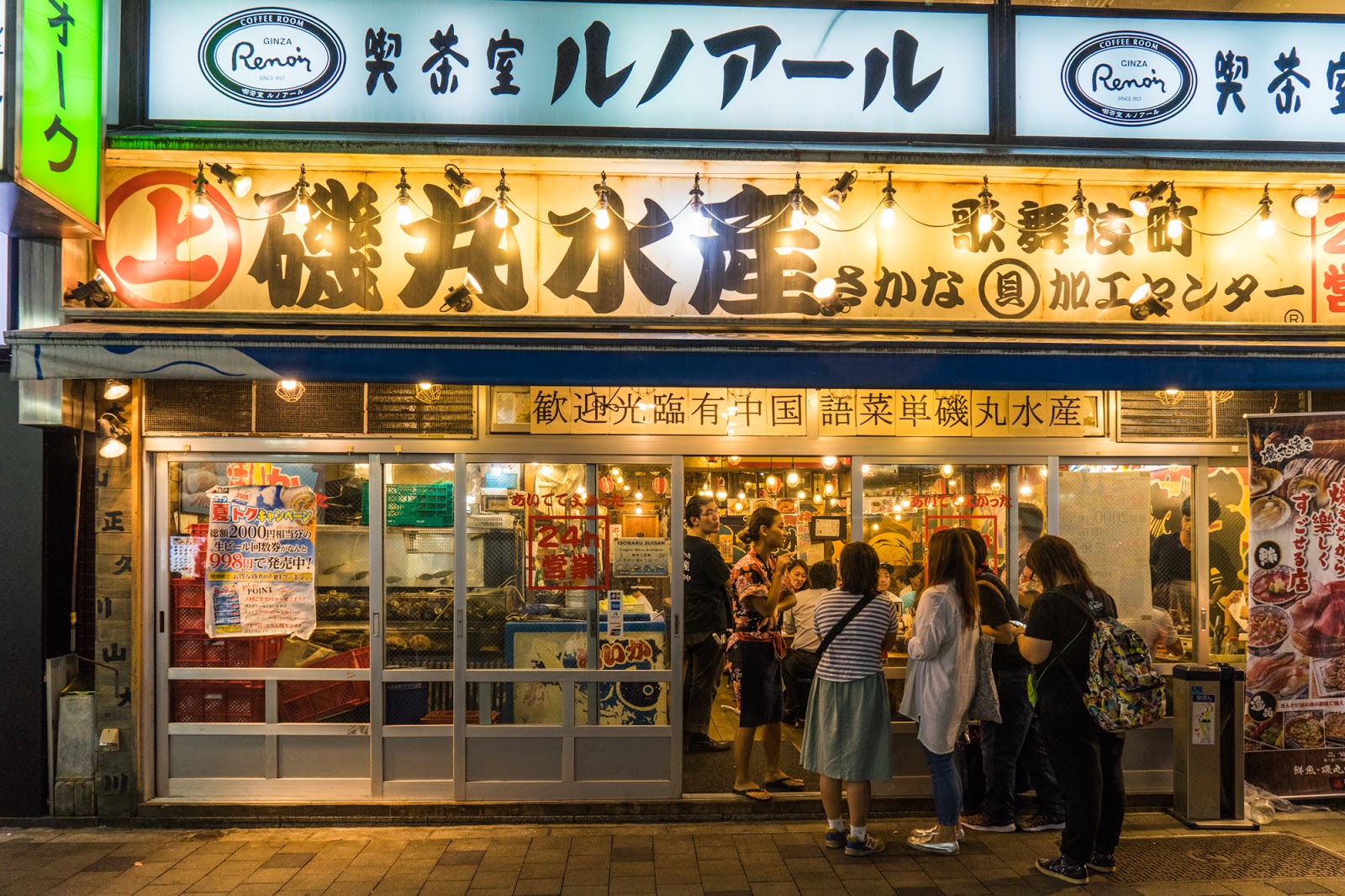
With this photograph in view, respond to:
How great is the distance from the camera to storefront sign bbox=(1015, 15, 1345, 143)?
21.5 ft

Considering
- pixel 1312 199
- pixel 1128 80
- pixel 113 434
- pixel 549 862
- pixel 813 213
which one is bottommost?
pixel 549 862

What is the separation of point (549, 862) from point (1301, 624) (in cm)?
574

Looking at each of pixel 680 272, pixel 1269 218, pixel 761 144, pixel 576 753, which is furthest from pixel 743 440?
pixel 1269 218

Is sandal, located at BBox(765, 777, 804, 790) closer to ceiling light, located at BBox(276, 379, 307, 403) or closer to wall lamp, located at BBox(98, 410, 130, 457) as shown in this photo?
ceiling light, located at BBox(276, 379, 307, 403)

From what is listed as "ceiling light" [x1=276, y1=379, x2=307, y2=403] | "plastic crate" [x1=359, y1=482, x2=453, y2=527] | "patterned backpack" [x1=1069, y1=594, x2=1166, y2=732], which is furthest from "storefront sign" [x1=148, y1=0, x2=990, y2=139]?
"patterned backpack" [x1=1069, y1=594, x2=1166, y2=732]

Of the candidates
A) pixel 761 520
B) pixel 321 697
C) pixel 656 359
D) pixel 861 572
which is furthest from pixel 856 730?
pixel 321 697

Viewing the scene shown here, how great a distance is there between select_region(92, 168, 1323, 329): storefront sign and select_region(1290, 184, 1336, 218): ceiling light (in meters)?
0.20

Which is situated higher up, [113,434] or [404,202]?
[404,202]

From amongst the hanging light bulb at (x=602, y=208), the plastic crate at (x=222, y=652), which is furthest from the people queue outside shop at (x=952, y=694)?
the plastic crate at (x=222, y=652)

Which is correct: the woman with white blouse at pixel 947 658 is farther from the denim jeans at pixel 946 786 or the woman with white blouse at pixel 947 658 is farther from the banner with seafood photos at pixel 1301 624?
the banner with seafood photos at pixel 1301 624

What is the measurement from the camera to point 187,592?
21.9 feet

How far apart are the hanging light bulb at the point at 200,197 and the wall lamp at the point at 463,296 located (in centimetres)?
184

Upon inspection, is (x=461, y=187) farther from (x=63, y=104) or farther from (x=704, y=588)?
(x=704, y=588)

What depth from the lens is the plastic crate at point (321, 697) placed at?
6.66m
